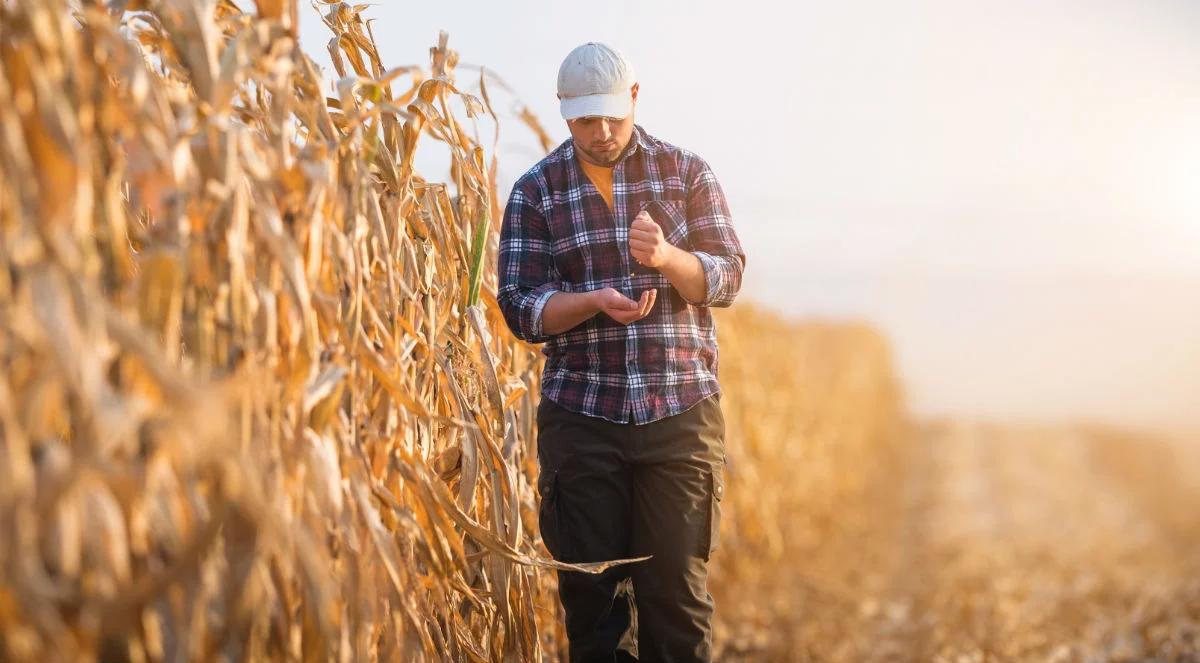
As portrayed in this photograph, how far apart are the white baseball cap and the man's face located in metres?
0.04

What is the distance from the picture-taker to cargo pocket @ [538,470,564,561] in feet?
8.91

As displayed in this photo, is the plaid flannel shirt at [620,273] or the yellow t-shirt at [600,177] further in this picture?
the yellow t-shirt at [600,177]

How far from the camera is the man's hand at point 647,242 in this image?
2402 mm

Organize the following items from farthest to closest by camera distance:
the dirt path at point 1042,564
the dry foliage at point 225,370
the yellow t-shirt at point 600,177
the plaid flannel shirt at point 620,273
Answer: the dirt path at point 1042,564
the yellow t-shirt at point 600,177
the plaid flannel shirt at point 620,273
the dry foliage at point 225,370

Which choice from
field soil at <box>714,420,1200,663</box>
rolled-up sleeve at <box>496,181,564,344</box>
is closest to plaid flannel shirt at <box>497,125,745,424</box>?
rolled-up sleeve at <box>496,181,564,344</box>

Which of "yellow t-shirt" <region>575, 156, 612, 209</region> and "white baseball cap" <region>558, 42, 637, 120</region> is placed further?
"yellow t-shirt" <region>575, 156, 612, 209</region>

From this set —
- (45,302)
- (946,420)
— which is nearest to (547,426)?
(45,302)

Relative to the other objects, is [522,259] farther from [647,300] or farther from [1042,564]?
[1042,564]

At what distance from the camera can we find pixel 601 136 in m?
2.62

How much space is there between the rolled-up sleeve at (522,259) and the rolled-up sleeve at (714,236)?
1.29ft

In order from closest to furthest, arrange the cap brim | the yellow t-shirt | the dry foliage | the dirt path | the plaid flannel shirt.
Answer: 1. the dry foliage
2. the cap brim
3. the plaid flannel shirt
4. the yellow t-shirt
5. the dirt path

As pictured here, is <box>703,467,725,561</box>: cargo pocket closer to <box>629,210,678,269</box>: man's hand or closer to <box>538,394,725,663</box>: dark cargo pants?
<box>538,394,725,663</box>: dark cargo pants

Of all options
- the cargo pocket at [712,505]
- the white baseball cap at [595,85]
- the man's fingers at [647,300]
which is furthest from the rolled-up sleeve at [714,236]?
the cargo pocket at [712,505]

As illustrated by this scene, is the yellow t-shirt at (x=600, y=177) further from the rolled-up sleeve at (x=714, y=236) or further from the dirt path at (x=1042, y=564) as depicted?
the dirt path at (x=1042, y=564)
